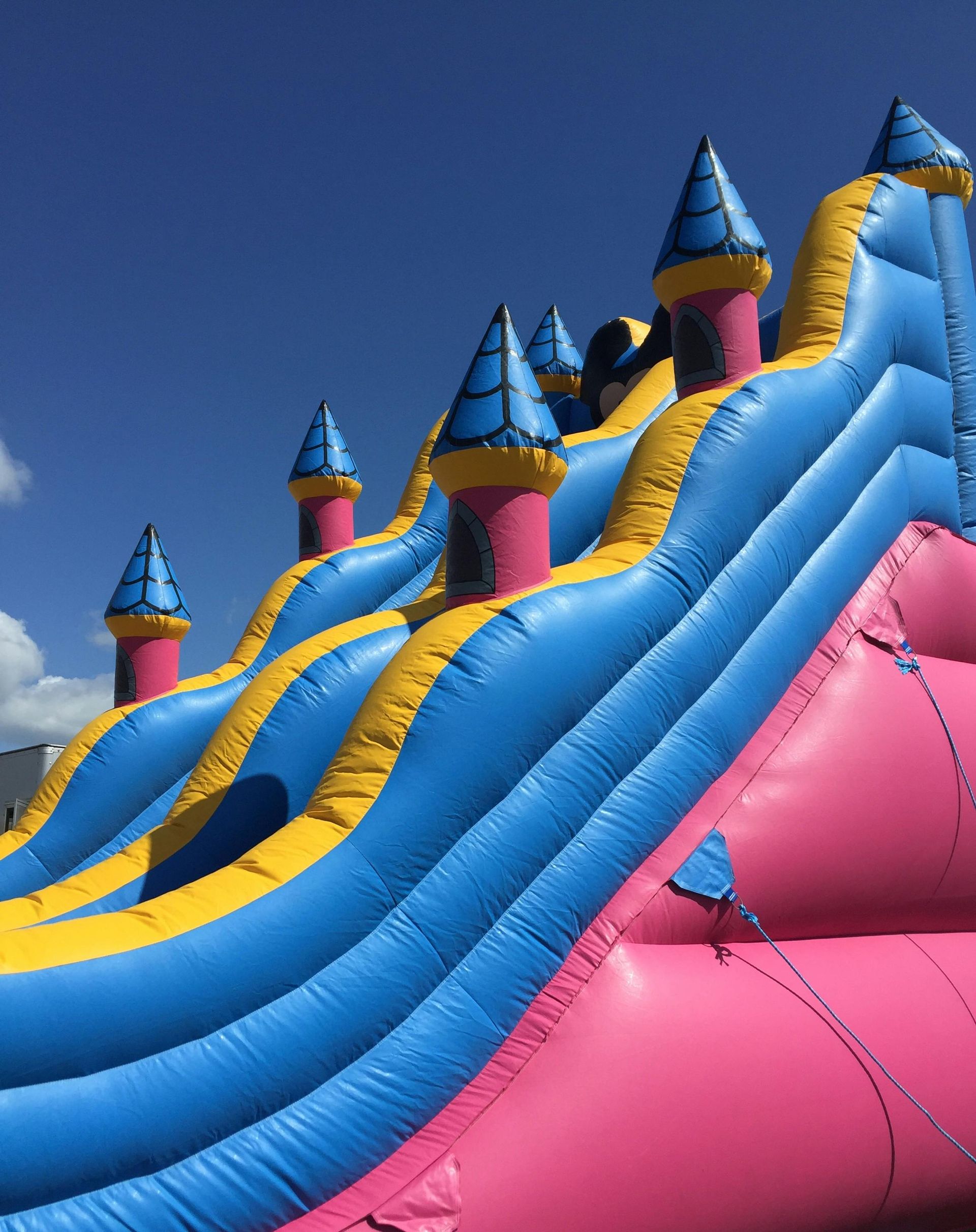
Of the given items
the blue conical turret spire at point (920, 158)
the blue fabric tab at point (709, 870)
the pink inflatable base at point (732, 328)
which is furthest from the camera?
the blue conical turret spire at point (920, 158)

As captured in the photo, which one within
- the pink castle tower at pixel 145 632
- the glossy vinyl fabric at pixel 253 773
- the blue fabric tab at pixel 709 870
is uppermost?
the pink castle tower at pixel 145 632

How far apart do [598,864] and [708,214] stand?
2.44 m

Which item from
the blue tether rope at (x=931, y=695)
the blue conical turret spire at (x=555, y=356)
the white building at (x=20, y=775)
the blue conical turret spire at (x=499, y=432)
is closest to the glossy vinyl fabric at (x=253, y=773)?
the blue conical turret spire at (x=499, y=432)

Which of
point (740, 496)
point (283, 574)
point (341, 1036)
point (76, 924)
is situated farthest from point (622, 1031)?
point (283, 574)

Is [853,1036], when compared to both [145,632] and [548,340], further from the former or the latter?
[548,340]

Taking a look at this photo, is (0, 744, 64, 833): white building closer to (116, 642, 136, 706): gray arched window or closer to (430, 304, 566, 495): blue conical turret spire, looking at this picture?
(116, 642, 136, 706): gray arched window

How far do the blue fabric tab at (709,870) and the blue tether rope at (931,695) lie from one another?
109cm

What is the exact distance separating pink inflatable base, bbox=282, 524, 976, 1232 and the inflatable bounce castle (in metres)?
0.01

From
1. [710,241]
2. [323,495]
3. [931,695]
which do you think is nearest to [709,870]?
[931,695]

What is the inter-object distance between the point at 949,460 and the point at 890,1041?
94.0 inches

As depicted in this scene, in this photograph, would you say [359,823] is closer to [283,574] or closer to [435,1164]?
[435,1164]

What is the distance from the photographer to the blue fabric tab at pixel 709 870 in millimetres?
2578

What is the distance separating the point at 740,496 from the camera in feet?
9.77

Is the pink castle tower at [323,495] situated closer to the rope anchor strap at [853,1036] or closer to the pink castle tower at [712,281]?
the pink castle tower at [712,281]
